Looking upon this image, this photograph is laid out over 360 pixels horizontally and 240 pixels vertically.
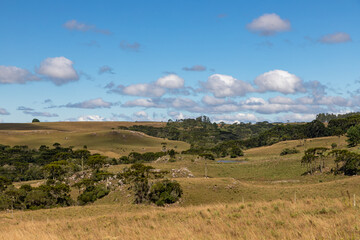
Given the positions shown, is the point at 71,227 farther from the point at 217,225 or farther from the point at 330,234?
the point at 330,234

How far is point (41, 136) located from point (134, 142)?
56930mm

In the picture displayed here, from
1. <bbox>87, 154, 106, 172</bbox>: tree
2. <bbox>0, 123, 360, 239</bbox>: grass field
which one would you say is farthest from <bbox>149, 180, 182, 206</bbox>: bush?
<bbox>87, 154, 106, 172</bbox>: tree

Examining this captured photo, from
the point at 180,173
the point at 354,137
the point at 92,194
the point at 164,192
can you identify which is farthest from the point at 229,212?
the point at 354,137

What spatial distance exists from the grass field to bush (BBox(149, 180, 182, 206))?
1419 mm

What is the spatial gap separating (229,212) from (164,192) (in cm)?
3716

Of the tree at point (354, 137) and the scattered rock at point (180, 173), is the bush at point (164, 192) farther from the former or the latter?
the tree at point (354, 137)

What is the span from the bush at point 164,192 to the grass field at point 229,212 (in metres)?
1.42

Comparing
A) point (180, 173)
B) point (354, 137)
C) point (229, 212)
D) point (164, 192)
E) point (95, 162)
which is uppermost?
point (354, 137)

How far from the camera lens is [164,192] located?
2112 inches

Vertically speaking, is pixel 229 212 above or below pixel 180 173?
above

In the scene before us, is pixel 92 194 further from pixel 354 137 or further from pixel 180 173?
pixel 354 137

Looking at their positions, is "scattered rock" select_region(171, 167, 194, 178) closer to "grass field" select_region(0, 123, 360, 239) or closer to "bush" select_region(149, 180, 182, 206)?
"grass field" select_region(0, 123, 360, 239)

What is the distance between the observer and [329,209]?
15.1 meters

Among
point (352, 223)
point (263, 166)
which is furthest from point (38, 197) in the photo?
point (263, 166)
